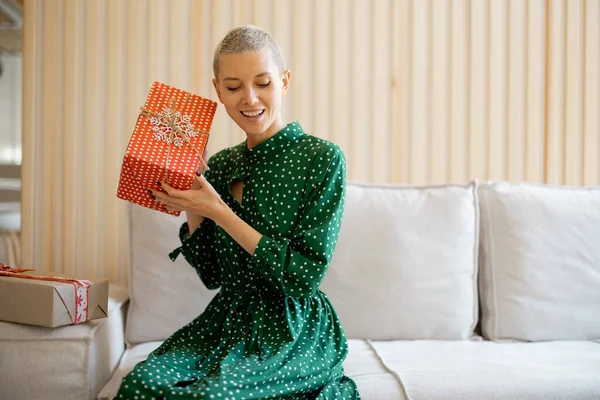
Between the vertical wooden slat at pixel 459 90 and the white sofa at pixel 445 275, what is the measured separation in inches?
12.5

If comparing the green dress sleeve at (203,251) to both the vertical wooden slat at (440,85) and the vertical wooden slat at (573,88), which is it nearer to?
the vertical wooden slat at (440,85)

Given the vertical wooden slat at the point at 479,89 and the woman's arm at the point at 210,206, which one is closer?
the woman's arm at the point at 210,206

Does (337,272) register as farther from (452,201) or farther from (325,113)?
(325,113)

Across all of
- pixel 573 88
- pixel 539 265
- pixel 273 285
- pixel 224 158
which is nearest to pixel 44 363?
pixel 273 285

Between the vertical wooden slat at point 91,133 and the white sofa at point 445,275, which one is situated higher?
the vertical wooden slat at point 91,133

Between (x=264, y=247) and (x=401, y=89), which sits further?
(x=401, y=89)

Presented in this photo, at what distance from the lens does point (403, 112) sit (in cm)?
231

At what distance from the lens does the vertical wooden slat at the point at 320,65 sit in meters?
2.26

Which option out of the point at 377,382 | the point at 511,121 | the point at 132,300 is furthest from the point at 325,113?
the point at 377,382

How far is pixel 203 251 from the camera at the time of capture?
1611mm

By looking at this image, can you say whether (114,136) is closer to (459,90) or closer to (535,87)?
(459,90)

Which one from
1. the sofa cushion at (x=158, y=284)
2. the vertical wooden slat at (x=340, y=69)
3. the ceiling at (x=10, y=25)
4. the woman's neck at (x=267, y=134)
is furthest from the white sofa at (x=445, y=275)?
the ceiling at (x=10, y=25)

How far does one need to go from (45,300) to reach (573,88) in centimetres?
202

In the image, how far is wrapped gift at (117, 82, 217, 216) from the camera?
136 centimetres
